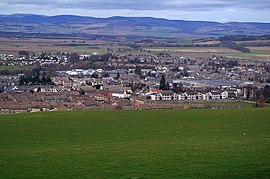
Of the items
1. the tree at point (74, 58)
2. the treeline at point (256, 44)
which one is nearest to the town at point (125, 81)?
the tree at point (74, 58)

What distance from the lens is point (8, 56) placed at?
9331 cm

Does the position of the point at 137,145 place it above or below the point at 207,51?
above

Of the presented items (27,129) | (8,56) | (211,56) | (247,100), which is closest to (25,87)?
(247,100)

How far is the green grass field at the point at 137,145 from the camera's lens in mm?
11133

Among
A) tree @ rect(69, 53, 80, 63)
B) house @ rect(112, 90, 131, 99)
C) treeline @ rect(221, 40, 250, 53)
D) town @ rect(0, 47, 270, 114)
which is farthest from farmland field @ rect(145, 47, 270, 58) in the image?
house @ rect(112, 90, 131, 99)

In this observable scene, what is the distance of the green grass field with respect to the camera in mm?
11133

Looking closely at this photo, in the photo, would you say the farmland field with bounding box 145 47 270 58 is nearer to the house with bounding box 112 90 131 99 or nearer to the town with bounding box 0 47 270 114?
the town with bounding box 0 47 270 114

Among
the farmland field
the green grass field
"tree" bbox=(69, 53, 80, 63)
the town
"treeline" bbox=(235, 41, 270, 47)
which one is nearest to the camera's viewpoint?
the green grass field

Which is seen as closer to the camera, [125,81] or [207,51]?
[125,81]

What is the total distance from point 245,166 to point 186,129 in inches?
375

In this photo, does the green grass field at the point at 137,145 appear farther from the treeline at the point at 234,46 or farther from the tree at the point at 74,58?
the treeline at the point at 234,46

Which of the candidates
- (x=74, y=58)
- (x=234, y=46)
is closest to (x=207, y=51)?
(x=234, y=46)

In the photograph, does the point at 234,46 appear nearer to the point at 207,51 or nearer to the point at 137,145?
the point at 207,51

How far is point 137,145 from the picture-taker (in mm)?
15883
